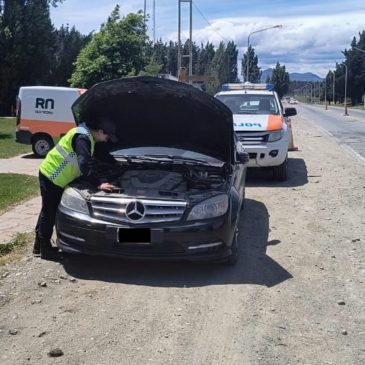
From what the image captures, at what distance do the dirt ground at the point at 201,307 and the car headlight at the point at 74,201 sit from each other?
0.66m

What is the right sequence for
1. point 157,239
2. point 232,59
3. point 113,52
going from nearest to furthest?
1. point 157,239
2. point 113,52
3. point 232,59

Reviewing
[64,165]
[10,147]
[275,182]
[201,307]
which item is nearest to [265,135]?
[275,182]

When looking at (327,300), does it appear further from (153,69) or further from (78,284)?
(153,69)

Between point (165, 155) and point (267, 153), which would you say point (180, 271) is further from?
point (267, 153)

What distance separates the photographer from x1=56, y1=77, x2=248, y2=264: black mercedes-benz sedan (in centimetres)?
570

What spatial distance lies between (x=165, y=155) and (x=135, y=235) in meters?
2.00

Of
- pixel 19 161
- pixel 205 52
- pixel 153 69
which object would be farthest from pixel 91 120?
pixel 205 52

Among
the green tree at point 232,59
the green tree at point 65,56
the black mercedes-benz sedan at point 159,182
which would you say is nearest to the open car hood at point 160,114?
the black mercedes-benz sedan at point 159,182

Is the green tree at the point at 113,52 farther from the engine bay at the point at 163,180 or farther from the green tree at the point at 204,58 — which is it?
the green tree at the point at 204,58

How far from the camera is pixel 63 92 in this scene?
1714cm

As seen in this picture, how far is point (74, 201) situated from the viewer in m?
6.01

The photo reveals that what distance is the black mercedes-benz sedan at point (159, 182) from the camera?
18.7 feet

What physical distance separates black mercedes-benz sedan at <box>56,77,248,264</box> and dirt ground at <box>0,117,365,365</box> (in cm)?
35

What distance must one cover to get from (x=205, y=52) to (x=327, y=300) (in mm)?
90871
